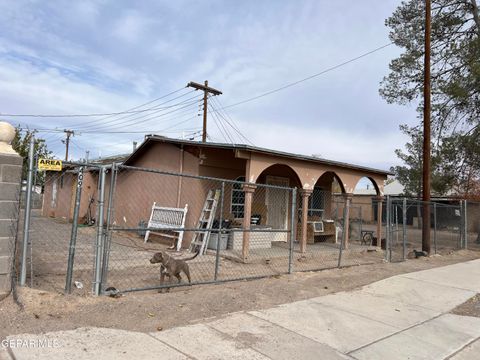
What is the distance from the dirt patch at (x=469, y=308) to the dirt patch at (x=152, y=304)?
1882 millimetres

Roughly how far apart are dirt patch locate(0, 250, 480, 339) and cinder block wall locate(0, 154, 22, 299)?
0.29m

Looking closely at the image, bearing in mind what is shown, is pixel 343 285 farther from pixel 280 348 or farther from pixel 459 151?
pixel 459 151

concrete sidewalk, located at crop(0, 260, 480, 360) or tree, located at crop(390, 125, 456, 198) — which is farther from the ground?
tree, located at crop(390, 125, 456, 198)

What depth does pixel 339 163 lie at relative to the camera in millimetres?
13477

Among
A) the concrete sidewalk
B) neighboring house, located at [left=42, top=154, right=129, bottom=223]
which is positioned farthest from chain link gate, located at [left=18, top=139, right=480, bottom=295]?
the concrete sidewalk

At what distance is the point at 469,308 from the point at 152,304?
5374mm

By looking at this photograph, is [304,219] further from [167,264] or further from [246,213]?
[167,264]

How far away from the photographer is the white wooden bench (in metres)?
12.4

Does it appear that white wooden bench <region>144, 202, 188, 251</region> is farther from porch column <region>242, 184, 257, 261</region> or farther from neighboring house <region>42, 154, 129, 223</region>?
neighboring house <region>42, 154, 129, 223</region>

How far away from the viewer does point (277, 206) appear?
14828mm

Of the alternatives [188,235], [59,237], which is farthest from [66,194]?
[188,235]

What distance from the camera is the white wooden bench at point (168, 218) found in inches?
488

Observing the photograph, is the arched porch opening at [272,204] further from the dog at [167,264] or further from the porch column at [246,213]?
the dog at [167,264]

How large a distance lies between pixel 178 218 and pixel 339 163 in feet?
17.4
